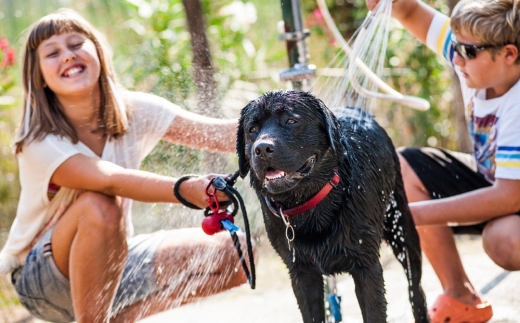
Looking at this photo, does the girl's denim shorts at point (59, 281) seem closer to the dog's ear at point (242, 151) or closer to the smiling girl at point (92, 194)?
the smiling girl at point (92, 194)

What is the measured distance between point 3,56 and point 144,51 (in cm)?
142

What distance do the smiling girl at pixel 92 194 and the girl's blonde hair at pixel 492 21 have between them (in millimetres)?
1247

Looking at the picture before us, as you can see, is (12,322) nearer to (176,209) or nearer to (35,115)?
(176,209)

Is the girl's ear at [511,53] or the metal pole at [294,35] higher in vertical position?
the metal pole at [294,35]

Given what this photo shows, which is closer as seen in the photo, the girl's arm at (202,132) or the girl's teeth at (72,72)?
the girl's teeth at (72,72)

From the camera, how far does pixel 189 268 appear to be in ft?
11.4

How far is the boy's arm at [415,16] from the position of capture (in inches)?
148

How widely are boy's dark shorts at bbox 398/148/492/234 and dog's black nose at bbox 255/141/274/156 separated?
1.64 metres

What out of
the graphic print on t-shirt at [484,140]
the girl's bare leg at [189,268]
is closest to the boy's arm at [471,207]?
the graphic print on t-shirt at [484,140]

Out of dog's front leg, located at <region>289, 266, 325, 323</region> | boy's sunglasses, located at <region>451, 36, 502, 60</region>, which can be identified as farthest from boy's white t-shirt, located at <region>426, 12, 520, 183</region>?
dog's front leg, located at <region>289, 266, 325, 323</region>

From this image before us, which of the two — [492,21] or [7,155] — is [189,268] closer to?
[492,21]

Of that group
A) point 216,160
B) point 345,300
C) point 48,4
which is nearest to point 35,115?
point 216,160

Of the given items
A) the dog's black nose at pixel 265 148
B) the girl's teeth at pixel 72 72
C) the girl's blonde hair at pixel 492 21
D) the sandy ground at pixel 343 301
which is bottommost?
the sandy ground at pixel 343 301

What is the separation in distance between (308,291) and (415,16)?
184 cm
